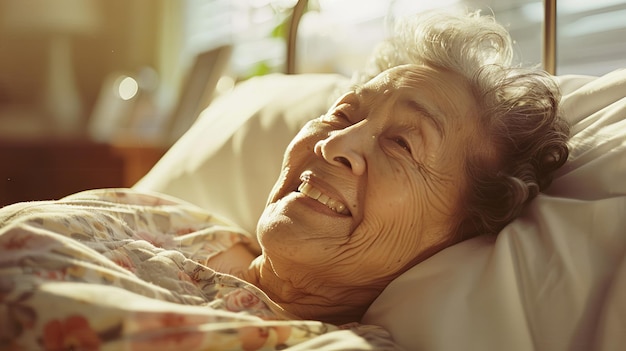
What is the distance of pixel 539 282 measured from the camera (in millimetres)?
1017

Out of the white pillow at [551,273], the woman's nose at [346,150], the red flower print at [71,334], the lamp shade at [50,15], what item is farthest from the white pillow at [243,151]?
the lamp shade at [50,15]

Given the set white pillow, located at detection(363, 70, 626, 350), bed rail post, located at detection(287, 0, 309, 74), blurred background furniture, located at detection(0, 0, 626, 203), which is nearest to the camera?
white pillow, located at detection(363, 70, 626, 350)

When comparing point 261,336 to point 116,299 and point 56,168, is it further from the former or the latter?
point 56,168

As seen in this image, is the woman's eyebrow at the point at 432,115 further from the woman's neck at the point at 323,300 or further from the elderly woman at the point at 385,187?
the woman's neck at the point at 323,300

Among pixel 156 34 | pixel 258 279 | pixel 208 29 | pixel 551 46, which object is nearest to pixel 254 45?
pixel 208 29

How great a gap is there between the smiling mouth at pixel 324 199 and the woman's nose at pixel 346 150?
5 cm

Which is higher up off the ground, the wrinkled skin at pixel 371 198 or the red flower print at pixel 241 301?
the wrinkled skin at pixel 371 198

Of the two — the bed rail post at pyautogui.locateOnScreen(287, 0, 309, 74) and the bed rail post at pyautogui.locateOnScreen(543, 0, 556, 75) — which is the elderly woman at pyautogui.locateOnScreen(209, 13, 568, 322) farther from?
the bed rail post at pyautogui.locateOnScreen(287, 0, 309, 74)

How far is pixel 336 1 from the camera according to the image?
310 centimetres

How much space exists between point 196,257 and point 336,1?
200cm

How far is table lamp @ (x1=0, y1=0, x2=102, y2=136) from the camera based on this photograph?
4121 mm

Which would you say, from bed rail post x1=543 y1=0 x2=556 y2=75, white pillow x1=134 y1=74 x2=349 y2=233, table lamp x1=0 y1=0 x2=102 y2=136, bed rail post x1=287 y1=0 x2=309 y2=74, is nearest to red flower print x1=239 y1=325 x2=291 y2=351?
white pillow x1=134 y1=74 x2=349 y2=233

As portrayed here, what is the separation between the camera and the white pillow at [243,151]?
163 centimetres

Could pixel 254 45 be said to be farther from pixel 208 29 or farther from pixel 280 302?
pixel 280 302
